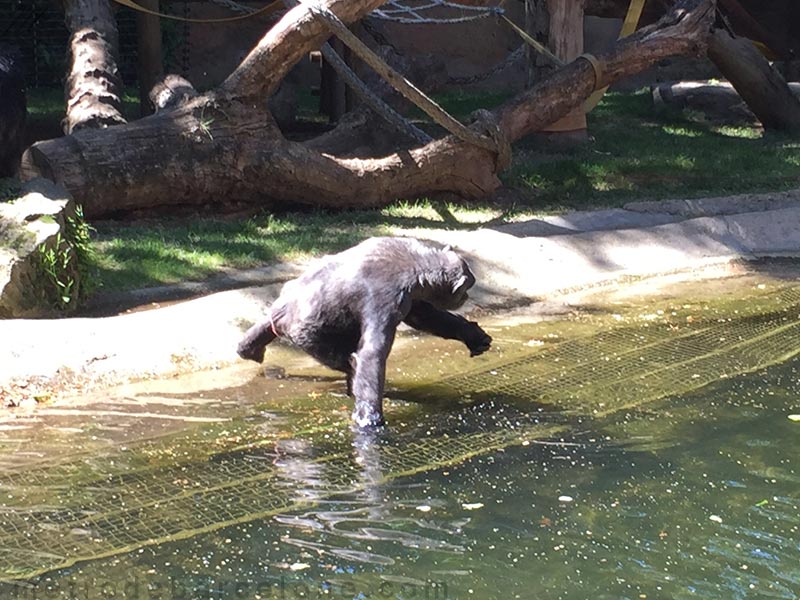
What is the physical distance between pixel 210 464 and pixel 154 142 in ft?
14.4

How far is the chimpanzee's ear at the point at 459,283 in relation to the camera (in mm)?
5621

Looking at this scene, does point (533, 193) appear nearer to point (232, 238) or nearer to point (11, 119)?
point (232, 238)

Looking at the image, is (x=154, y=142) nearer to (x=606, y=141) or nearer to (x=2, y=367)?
(x=2, y=367)

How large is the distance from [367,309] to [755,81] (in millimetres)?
8575

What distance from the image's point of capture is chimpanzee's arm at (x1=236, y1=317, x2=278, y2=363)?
5.60 metres

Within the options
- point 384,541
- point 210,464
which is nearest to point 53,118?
point 210,464

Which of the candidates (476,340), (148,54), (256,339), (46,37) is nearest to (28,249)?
(256,339)

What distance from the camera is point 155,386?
5730mm

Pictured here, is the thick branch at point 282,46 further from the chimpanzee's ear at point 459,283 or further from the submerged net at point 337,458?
the chimpanzee's ear at point 459,283

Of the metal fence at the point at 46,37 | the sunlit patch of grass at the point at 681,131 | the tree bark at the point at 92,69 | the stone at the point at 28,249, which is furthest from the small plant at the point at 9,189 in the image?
the sunlit patch of grass at the point at 681,131

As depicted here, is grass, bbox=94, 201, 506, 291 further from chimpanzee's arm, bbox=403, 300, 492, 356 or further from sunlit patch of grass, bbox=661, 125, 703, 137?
sunlit patch of grass, bbox=661, 125, 703, 137

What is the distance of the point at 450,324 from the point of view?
5734mm

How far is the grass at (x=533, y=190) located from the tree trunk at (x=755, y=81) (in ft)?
0.97

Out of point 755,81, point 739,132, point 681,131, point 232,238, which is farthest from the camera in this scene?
point 739,132
